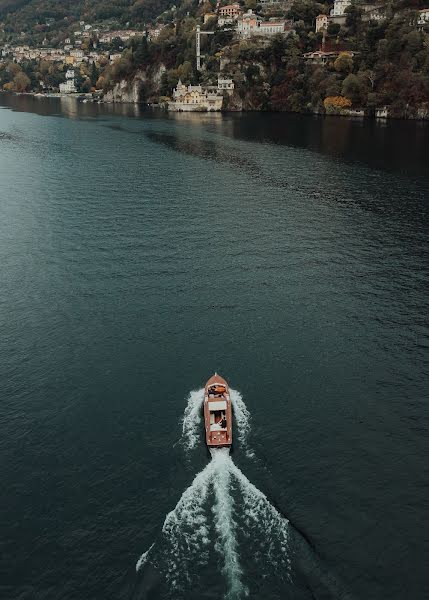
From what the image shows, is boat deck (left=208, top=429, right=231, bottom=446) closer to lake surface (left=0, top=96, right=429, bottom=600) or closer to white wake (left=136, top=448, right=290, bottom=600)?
lake surface (left=0, top=96, right=429, bottom=600)

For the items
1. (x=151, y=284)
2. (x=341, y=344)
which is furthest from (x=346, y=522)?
(x=151, y=284)

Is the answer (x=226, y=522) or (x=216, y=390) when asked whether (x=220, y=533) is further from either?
(x=216, y=390)

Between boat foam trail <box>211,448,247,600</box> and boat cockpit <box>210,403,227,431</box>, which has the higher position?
boat cockpit <box>210,403,227,431</box>

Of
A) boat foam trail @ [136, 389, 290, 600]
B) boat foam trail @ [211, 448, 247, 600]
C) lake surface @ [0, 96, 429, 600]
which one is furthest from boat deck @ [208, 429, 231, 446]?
boat foam trail @ [136, 389, 290, 600]

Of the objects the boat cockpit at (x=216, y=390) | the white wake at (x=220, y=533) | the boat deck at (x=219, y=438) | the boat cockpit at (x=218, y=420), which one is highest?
the boat cockpit at (x=216, y=390)

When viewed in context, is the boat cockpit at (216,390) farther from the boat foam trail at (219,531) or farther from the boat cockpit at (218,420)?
the boat foam trail at (219,531)

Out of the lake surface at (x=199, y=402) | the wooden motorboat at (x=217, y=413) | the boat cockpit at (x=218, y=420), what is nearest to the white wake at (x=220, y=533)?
the lake surface at (x=199, y=402)
